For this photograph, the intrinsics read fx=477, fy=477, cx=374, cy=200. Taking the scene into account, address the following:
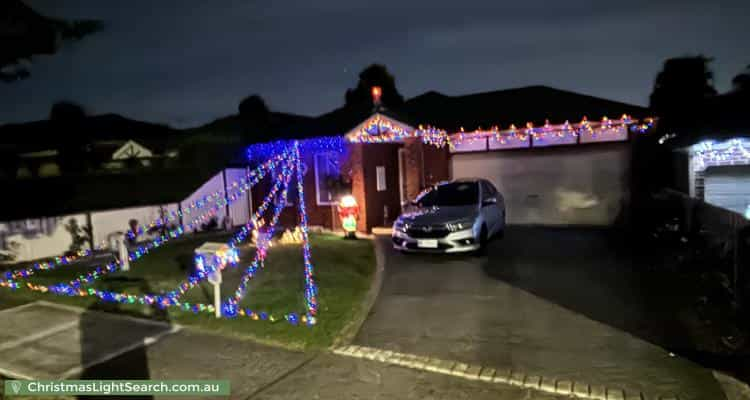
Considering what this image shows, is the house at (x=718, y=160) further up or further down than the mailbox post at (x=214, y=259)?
further up

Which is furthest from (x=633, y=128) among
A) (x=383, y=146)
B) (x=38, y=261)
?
(x=38, y=261)

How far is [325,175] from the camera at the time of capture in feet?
48.0

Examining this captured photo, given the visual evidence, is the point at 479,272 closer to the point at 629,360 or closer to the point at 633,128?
the point at 629,360

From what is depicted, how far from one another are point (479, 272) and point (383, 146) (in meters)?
6.42

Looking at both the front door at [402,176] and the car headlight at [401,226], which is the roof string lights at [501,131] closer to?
the front door at [402,176]

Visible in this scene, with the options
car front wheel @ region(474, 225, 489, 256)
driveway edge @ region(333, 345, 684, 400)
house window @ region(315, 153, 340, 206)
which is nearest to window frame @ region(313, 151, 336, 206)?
house window @ region(315, 153, 340, 206)

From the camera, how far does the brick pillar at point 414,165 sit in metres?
14.3

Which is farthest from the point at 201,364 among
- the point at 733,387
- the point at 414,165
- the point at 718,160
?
the point at 718,160

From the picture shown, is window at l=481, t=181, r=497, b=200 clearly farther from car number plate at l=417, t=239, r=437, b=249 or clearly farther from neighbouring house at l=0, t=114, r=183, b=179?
neighbouring house at l=0, t=114, r=183, b=179

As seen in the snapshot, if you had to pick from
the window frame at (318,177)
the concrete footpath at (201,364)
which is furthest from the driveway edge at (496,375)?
the window frame at (318,177)

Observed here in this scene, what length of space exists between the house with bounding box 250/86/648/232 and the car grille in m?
4.01

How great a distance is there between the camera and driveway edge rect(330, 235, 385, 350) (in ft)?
18.9

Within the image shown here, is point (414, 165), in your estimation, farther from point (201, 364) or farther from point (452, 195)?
point (201, 364)

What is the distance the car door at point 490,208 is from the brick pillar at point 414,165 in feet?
10.6
